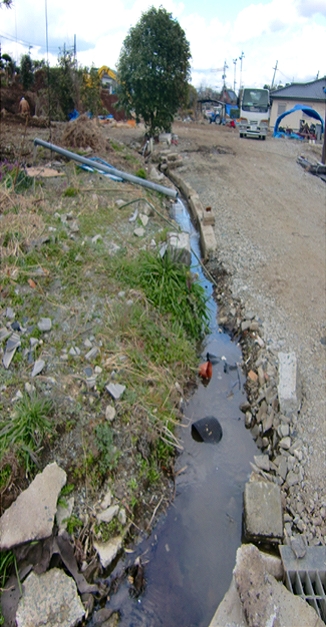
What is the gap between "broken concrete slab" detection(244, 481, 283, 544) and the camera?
3.65 meters

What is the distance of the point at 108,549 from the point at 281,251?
19.6 ft

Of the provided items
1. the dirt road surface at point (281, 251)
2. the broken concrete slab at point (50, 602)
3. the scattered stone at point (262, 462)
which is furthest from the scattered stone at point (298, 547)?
the broken concrete slab at point (50, 602)

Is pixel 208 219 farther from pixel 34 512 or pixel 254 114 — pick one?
pixel 254 114

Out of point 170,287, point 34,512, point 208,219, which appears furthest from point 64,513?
point 208,219

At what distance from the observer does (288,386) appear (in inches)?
183

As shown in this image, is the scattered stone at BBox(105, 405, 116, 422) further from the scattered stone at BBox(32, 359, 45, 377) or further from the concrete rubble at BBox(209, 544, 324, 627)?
the concrete rubble at BBox(209, 544, 324, 627)

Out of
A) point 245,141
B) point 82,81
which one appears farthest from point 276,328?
point 82,81

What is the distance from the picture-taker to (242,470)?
4.38 m

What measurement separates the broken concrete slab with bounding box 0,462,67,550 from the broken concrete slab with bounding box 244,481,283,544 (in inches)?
61.4

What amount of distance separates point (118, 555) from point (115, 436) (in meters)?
0.96

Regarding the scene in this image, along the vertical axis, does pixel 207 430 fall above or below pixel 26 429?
below

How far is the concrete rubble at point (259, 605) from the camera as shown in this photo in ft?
9.19

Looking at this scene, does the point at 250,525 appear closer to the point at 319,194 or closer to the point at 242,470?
the point at 242,470

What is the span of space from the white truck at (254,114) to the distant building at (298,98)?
7344 mm
